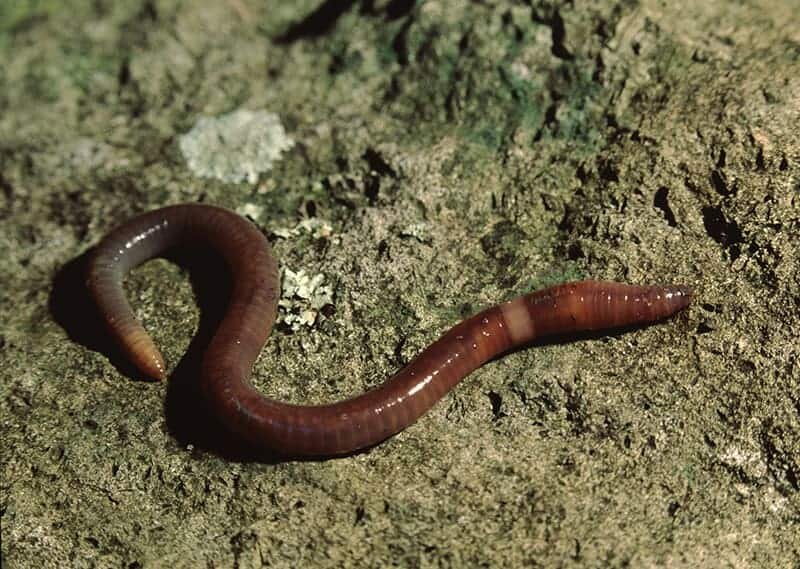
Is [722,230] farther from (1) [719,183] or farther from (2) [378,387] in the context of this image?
(2) [378,387]

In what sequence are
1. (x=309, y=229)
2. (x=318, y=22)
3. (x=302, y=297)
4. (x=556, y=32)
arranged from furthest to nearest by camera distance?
(x=318, y=22) < (x=556, y=32) < (x=309, y=229) < (x=302, y=297)

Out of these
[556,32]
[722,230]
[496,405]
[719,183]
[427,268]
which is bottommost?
[496,405]

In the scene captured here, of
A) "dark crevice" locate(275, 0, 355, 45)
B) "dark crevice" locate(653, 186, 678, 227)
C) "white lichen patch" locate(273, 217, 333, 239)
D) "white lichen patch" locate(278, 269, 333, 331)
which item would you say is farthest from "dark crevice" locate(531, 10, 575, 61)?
"white lichen patch" locate(278, 269, 333, 331)

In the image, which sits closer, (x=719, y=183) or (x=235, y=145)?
(x=719, y=183)

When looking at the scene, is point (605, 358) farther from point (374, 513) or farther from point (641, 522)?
point (374, 513)

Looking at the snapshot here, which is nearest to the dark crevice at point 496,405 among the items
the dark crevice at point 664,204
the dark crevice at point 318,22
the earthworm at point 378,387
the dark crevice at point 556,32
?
the earthworm at point 378,387

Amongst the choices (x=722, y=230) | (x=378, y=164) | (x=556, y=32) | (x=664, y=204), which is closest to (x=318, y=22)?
(x=378, y=164)

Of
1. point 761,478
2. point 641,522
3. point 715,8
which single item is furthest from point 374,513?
point 715,8

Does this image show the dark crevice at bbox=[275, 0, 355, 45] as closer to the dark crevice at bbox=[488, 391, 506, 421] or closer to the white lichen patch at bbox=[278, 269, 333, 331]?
the white lichen patch at bbox=[278, 269, 333, 331]
